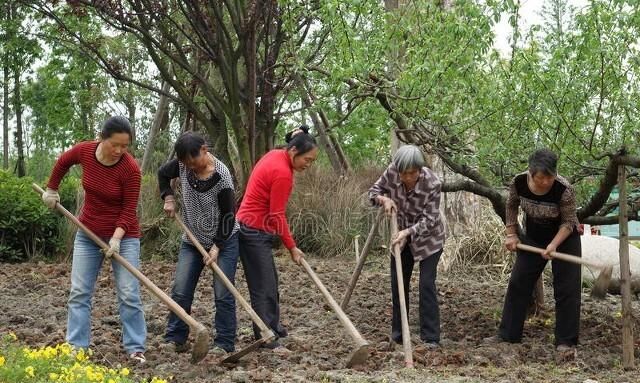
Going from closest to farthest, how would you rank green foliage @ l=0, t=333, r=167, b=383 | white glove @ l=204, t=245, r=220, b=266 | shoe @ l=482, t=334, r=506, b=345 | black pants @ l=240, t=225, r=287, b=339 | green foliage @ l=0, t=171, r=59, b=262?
green foliage @ l=0, t=333, r=167, b=383, white glove @ l=204, t=245, r=220, b=266, black pants @ l=240, t=225, r=287, b=339, shoe @ l=482, t=334, r=506, b=345, green foliage @ l=0, t=171, r=59, b=262

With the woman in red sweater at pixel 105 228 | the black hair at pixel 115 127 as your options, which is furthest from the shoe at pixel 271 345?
the black hair at pixel 115 127

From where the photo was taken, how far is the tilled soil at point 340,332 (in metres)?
5.45

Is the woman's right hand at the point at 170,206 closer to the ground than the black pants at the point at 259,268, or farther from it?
farther from it

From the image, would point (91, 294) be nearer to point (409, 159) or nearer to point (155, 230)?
point (409, 159)

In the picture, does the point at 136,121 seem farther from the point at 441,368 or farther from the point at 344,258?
the point at 441,368

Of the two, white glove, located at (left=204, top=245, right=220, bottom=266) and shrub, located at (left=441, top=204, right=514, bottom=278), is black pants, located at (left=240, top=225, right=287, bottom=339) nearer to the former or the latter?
white glove, located at (left=204, top=245, right=220, bottom=266)

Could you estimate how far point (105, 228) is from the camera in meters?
5.68

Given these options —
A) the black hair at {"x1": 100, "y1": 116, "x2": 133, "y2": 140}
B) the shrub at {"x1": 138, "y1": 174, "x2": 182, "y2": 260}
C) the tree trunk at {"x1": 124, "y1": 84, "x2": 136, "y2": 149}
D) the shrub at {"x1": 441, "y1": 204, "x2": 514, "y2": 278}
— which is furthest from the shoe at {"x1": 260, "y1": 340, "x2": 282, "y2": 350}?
the tree trunk at {"x1": 124, "y1": 84, "x2": 136, "y2": 149}

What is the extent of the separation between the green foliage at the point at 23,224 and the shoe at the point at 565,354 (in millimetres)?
7860

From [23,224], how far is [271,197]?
715 centimetres

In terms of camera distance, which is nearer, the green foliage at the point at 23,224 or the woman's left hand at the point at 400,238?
the woman's left hand at the point at 400,238

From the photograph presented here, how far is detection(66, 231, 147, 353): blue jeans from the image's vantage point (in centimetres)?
564

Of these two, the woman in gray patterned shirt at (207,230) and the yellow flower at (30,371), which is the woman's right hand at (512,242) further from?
the yellow flower at (30,371)

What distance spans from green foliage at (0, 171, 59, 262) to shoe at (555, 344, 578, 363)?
7.86m
